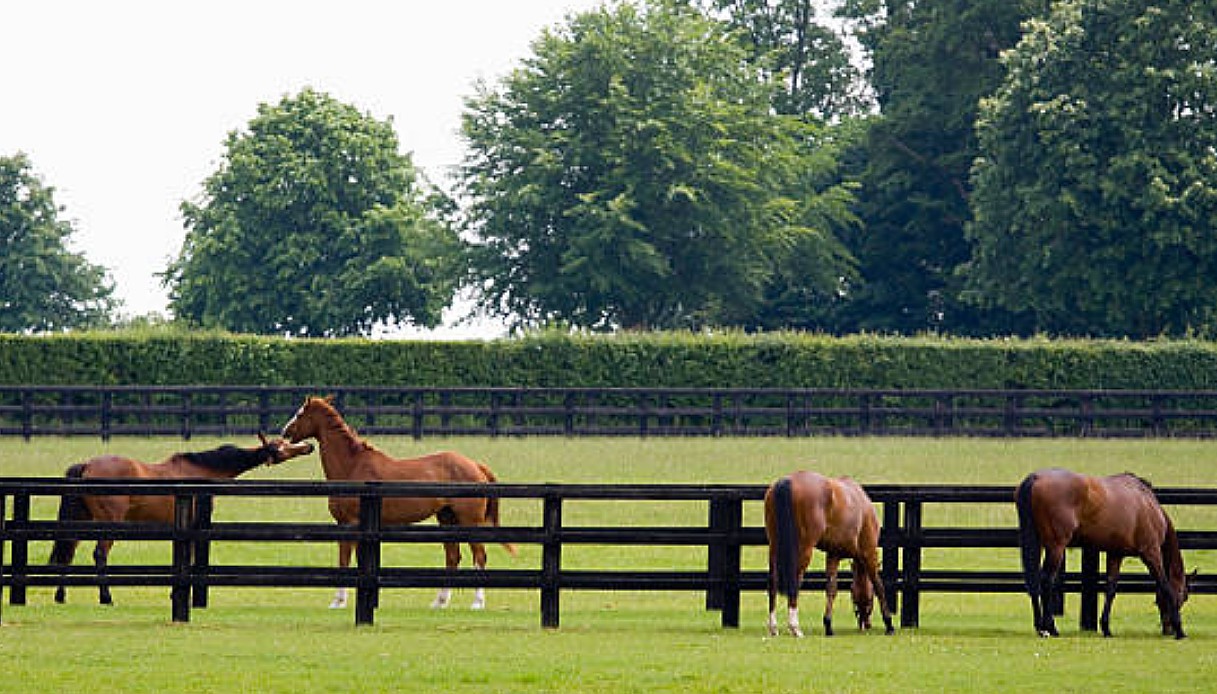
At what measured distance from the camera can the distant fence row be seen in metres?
40.4

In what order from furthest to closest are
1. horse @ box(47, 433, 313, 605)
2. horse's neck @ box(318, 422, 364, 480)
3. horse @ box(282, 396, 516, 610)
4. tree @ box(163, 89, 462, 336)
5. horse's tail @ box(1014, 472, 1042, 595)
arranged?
tree @ box(163, 89, 462, 336)
horse's neck @ box(318, 422, 364, 480)
horse @ box(282, 396, 516, 610)
horse @ box(47, 433, 313, 605)
horse's tail @ box(1014, 472, 1042, 595)

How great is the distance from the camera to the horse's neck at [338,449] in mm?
20047

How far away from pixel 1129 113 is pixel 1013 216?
4449 millimetres

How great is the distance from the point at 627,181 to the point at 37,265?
36101mm

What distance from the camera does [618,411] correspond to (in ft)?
137

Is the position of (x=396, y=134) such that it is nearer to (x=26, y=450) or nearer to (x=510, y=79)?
(x=510, y=79)

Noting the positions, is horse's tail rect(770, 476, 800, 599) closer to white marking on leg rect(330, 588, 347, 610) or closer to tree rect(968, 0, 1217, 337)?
white marking on leg rect(330, 588, 347, 610)

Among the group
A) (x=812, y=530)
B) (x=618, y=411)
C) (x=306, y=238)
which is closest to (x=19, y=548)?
(x=812, y=530)

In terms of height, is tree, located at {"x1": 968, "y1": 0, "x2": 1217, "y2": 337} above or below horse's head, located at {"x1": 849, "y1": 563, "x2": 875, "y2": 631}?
above

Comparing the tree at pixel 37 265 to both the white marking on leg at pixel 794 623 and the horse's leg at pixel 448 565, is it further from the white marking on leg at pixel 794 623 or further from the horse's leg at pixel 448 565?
the white marking on leg at pixel 794 623

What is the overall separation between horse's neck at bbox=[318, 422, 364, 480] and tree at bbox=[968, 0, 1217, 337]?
122ft

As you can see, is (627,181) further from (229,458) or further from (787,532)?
(787,532)

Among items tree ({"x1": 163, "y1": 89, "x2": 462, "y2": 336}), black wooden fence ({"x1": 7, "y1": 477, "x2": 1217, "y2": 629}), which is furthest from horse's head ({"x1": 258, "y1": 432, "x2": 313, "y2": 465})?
tree ({"x1": 163, "y1": 89, "x2": 462, "y2": 336})

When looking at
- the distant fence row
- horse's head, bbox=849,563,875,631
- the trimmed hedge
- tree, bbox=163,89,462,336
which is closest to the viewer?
horse's head, bbox=849,563,875,631
